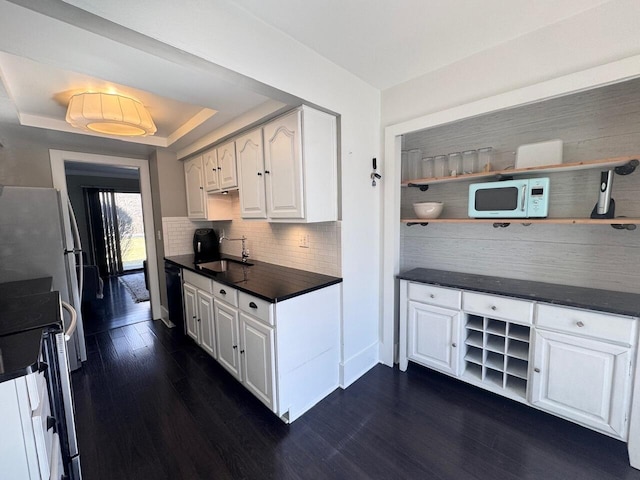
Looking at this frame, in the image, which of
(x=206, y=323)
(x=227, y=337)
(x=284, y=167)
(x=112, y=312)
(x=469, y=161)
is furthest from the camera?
(x=112, y=312)

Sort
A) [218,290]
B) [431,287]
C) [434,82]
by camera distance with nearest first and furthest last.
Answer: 1. [434,82]
2. [431,287]
3. [218,290]

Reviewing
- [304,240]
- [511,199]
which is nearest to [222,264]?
[304,240]

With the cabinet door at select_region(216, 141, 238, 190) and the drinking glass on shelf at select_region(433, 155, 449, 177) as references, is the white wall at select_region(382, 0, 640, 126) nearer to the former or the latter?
the drinking glass on shelf at select_region(433, 155, 449, 177)

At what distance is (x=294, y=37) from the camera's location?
1567 millimetres

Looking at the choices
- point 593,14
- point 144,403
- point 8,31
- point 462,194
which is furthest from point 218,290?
point 593,14

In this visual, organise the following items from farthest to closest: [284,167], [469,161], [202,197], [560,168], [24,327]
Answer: [202,197], [469,161], [284,167], [560,168], [24,327]

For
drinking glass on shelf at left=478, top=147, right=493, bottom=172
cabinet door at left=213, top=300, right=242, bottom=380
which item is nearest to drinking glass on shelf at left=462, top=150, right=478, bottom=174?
drinking glass on shelf at left=478, top=147, right=493, bottom=172

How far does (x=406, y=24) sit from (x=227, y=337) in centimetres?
246

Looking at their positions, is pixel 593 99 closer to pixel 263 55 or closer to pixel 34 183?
pixel 263 55

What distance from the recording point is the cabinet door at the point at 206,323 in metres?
2.45

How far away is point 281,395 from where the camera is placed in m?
1.77

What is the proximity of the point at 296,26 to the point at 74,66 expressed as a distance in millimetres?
1214

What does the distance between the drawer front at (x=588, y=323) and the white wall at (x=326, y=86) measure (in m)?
1.18

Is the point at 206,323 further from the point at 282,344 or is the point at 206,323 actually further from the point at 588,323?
the point at 588,323
